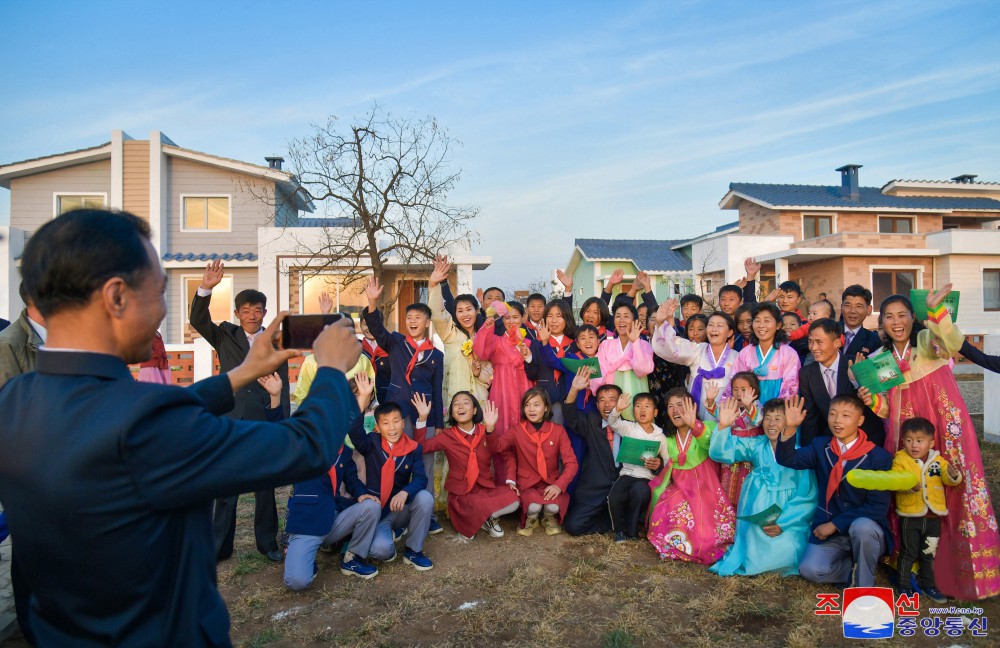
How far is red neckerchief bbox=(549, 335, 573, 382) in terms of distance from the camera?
5.68 m

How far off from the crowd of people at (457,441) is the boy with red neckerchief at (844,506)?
0.02 meters

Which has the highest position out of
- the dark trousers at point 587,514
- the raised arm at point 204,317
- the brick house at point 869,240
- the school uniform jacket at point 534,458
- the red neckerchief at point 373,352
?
the brick house at point 869,240

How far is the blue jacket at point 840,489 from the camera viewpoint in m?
3.79

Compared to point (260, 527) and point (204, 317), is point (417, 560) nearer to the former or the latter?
point (260, 527)

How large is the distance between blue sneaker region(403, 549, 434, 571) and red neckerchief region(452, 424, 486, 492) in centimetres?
75

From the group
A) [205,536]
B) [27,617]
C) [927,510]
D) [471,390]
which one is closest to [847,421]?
[927,510]

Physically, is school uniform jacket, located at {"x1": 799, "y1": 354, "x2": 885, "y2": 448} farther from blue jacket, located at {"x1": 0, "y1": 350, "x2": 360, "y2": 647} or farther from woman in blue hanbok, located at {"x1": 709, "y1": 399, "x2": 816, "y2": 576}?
blue jacket, located at {"x1": 0, "y1": 350, "x2": 360, "y2": 647}

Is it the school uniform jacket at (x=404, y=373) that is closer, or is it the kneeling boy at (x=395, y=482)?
the kneeling boy at (x=395, y=482)

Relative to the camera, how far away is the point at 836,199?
24.4m

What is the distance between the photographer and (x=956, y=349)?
3826mm

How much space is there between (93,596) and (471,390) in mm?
4502

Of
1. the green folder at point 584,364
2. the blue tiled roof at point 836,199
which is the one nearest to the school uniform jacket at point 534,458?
the green folder at point 584,364

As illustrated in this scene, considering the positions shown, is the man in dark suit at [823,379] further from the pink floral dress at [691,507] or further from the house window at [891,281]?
the house window at [891,281]

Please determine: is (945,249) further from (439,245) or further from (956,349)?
(956,349)
